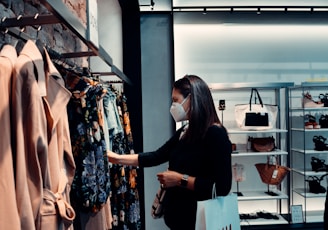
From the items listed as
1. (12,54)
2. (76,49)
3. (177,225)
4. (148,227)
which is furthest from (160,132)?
(12,54)

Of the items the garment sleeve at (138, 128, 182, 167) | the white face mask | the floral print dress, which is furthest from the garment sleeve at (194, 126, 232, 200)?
the floral print dress

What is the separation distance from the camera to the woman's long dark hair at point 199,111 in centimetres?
188

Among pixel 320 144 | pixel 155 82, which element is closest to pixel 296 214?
pixel 320 144

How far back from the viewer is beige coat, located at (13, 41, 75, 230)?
2.61 feet

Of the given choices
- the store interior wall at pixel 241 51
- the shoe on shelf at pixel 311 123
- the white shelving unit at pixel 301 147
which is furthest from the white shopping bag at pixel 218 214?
the store interior wall at pixel 241 51

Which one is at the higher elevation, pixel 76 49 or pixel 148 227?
pixel 76 49

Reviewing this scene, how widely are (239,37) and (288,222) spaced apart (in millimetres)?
2252

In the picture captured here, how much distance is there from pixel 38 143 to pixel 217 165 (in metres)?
1.13

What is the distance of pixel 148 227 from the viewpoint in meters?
4.07

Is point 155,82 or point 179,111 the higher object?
point 155,82

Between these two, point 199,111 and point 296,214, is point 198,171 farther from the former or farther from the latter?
point 296,214

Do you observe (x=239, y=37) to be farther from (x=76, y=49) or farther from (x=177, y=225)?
(x=177, y=225)

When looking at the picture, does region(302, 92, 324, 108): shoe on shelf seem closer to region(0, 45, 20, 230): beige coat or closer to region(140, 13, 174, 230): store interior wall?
region(140, 13, 174, 230): store interior wall

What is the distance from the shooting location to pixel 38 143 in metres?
0.83
